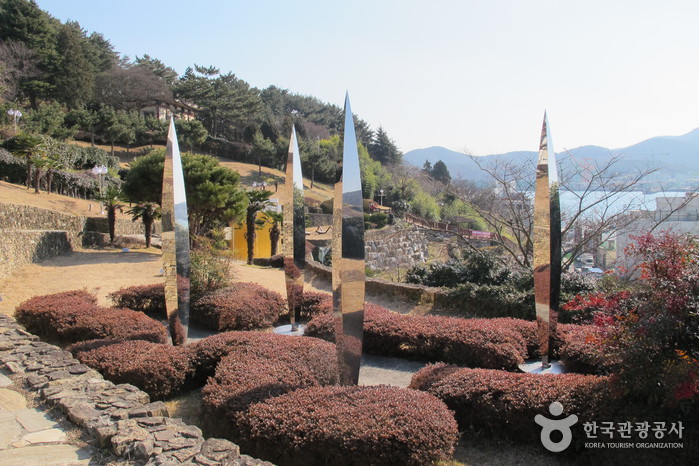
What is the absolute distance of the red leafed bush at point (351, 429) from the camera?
3791 mm

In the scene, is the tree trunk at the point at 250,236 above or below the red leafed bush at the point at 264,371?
above

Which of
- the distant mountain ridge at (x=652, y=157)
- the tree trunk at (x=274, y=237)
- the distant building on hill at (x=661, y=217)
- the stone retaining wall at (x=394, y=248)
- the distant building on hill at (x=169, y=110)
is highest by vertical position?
the distant building on hill at (x=169, y=110)

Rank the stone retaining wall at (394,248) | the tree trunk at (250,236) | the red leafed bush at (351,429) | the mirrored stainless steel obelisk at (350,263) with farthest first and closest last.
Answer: the stone retaining wall at (394,248)
the tree trunk at (250,236)
the mirrored stainless steel obelisk at (350,263)
the red leafed bush at (351,429)

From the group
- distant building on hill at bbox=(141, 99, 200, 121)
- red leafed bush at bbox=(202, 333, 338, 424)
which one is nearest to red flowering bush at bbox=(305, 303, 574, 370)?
red leafed bush at bbox=(202, 333, 338, 424)

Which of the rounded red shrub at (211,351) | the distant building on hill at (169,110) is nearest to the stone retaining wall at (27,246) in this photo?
the rounded red shrub at (211,351)

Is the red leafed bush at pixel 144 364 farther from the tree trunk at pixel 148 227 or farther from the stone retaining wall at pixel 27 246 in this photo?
the tree trunk at pixel 148 227

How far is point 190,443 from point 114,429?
2.19ft

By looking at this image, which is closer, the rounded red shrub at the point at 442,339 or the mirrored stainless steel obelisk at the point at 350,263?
the mirrored stainless steel obelisk at the point at 350,263

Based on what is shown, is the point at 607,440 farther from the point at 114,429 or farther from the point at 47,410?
the point at 47,410

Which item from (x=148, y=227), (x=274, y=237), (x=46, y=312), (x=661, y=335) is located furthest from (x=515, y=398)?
(x=274, y=237)

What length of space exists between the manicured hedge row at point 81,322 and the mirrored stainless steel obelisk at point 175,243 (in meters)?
0.41

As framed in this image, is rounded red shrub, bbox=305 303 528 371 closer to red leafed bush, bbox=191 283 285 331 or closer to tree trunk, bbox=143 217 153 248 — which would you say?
red leafed bush, bbox=191 283 285 331

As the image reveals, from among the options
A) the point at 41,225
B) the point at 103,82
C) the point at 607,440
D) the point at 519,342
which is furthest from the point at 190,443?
the point at 103,82

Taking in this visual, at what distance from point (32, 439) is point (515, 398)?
3871 millimetres
